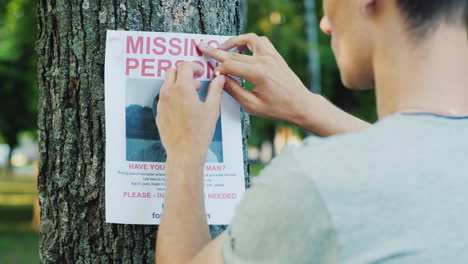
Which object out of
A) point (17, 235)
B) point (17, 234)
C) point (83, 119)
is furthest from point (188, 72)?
point (17, 234)

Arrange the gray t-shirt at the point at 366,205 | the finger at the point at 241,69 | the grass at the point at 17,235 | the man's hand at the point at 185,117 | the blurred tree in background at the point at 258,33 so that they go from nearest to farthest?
1. the gray t-shirt at the point at 366,205
2. the man's hand at the point at 185,117
3. the finger at the point at 241,69
4. the grass at the point at 17,235
5. the blurred tree in background at the point at 258,33

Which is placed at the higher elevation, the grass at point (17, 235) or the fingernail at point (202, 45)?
the fingernail at point (202, 45)

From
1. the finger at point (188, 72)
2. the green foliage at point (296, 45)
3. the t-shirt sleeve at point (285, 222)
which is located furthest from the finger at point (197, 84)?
the green foliage at point (296, 45)

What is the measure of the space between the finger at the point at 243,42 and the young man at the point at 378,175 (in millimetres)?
388

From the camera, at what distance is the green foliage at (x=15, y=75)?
48.5ft

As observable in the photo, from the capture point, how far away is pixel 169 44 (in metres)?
1.84

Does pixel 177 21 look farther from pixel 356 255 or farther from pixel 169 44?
pixel 356 255

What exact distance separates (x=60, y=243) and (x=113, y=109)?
1.45 ft

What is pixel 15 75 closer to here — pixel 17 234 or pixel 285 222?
pixel 17 234

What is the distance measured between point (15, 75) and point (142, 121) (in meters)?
15.2

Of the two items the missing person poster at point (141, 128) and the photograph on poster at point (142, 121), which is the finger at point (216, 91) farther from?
the photograph on poster at point (142, 121)

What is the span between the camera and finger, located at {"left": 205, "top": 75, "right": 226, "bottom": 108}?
1.64m

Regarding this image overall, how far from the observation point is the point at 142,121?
1826 millimetres

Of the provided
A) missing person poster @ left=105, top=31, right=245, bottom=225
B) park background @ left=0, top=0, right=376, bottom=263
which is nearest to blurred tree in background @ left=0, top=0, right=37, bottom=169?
park background @ left=0, top=0, right=376, bottom=263
